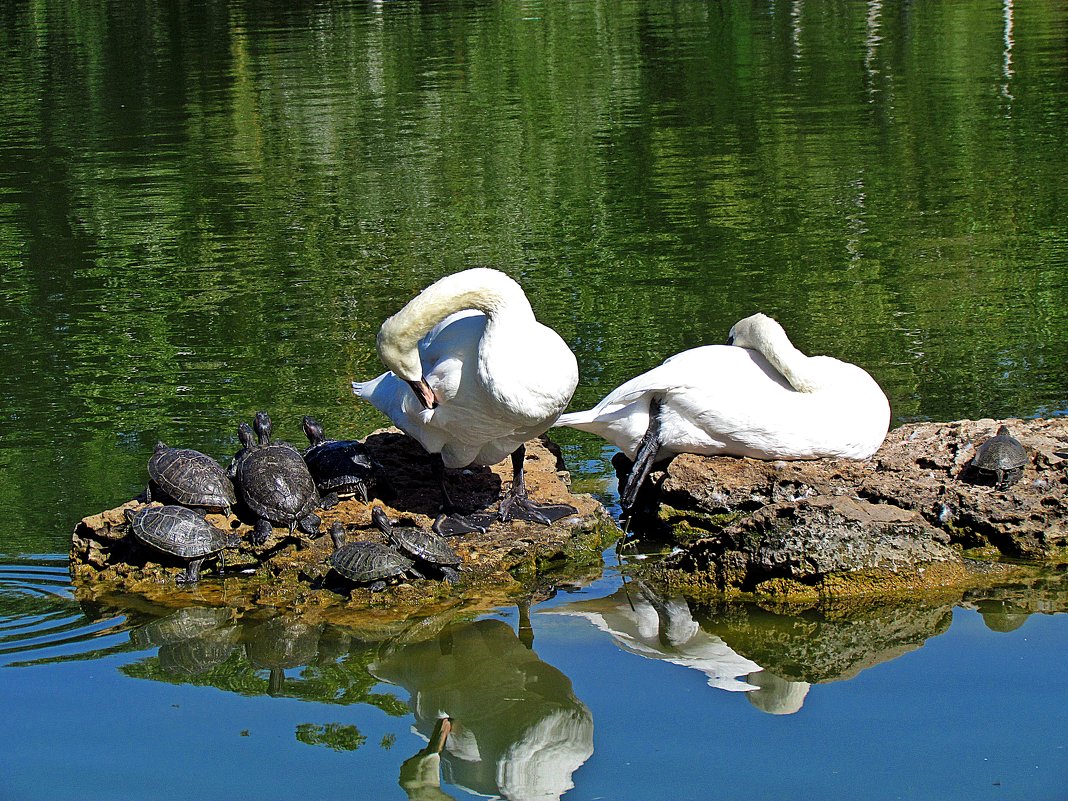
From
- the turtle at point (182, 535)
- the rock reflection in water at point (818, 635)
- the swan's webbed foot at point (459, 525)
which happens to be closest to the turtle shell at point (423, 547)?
the swan's webbed foot at point (459, 525)

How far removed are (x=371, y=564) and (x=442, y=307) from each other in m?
1.39

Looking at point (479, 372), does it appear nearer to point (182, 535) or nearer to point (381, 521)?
point (381, 521)

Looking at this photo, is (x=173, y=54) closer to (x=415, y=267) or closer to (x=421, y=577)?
(x=415, y=267)

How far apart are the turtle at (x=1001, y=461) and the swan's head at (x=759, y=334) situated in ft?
4.11

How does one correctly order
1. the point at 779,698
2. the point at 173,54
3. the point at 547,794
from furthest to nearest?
the point at 173,54 → the point at 779,698 → the point at 547,794

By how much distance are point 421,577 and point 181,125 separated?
20.9 meters

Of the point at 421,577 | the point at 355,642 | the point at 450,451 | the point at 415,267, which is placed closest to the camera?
the point at 355,642

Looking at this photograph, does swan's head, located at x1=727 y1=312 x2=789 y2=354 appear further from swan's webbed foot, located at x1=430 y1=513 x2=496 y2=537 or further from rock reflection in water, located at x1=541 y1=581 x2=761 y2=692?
swan's webbed foot, located at x1=430 y1=513 x2=496 y2=537

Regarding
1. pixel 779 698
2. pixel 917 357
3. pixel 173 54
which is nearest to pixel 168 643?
pixel 779 698

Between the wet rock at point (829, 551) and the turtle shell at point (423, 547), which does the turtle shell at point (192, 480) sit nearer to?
the turtle shell at point (423, 547)

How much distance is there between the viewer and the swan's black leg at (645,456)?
7887 mm

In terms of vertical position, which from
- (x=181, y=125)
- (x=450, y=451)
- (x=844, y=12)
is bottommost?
(x=450, y=451)

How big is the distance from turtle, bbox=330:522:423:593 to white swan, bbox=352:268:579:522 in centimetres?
77

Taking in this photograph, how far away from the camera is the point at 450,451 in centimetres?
766
